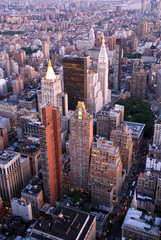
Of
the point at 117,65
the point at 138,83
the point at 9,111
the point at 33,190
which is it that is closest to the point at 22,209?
the point at 33,190

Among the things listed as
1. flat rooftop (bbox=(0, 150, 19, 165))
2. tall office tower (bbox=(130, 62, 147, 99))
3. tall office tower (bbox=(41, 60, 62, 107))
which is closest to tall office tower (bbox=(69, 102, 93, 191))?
flat rooftop (bbox=(0, 150, 19, 165))

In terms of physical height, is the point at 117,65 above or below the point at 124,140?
above

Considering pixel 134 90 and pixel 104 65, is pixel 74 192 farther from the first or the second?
pixel 134 90

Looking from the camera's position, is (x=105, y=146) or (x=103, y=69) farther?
(x=103, y=69)

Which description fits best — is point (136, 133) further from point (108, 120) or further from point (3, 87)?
point (3, 87)

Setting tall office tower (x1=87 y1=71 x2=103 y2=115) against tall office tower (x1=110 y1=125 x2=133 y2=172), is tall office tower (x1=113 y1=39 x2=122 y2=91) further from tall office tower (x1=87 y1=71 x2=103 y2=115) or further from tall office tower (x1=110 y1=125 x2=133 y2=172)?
tall office tower (x1=110 y1=125 x2=133 y2=172)

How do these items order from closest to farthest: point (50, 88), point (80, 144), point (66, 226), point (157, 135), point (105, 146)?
1. point (66, 226)
2. point (105, 146)
3. point (80, 144)
4. point (157, 135)
5. point (50, 88)

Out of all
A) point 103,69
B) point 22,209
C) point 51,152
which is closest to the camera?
point 22,209

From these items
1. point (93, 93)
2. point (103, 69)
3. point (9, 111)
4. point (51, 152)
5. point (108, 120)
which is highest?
point (103, 69)
